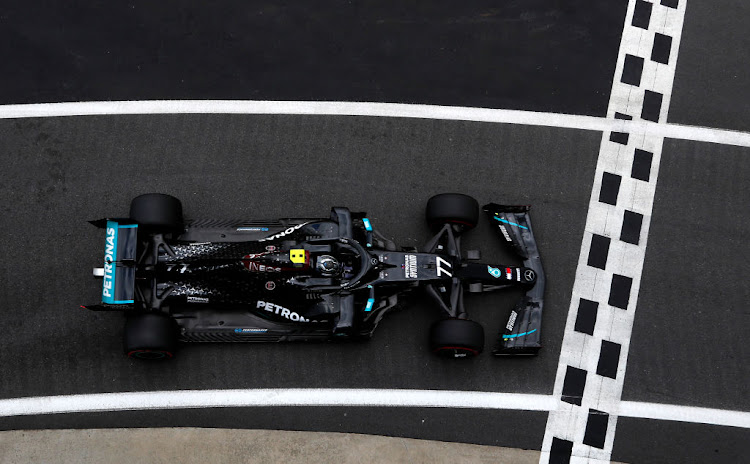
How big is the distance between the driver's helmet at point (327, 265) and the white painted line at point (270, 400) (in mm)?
1872

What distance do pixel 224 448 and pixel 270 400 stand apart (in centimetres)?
86

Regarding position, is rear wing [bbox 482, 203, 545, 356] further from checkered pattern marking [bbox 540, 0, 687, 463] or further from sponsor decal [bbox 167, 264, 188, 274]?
sponsor decal [bbox 167, 264, 188, 274]

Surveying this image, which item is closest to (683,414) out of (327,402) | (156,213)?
(327,402)

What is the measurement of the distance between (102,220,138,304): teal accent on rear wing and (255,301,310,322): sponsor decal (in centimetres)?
154

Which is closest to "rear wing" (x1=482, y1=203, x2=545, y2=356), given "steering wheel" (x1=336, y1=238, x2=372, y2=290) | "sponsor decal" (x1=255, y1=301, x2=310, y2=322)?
"steering wheel" (x1=336, y1=238, x2=372, y2=290)

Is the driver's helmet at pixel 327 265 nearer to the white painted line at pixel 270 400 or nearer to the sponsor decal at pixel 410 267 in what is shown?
the sponsor decal at pixel 410 267

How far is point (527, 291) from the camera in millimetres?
7664

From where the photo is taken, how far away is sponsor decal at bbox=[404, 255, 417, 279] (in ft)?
23.1

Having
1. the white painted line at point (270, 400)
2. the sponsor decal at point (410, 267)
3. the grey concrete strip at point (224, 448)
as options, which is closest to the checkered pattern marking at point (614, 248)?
the white painted line at point (270, 400)

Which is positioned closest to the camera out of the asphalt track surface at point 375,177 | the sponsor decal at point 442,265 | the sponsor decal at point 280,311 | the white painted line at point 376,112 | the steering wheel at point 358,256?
the steering wheel at point 358,256

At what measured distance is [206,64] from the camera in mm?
8766

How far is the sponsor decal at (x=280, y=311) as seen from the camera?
7012 mm

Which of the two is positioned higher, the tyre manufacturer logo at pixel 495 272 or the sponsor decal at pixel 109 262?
the tyre manufacturer logo at pixel 495 272

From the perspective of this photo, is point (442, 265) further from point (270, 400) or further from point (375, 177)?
point (270, 400)
